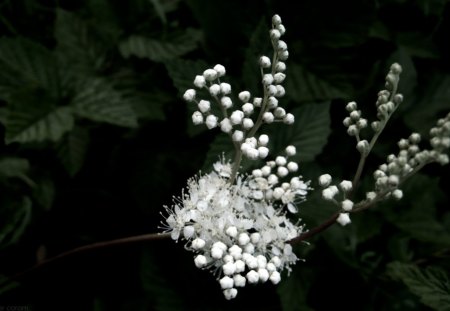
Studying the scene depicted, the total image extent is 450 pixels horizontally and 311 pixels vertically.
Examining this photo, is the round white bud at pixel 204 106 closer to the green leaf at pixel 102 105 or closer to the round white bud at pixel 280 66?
the round white bud at pixel 280 66

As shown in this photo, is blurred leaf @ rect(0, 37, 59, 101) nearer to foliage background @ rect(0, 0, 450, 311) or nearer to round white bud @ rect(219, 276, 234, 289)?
foliage background @ rect(0, 0, 450, 311)

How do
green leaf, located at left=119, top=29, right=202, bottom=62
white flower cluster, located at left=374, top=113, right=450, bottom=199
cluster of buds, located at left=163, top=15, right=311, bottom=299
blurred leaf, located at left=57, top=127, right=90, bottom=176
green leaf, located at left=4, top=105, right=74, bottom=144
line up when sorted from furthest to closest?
green leaf, located at left=119, top=29, right=202, bottom=62 < blurred leaf, located at left=57, top=127, right=90, bottom=176 < green leaf, located at left=4, top=105, right=74, bottom=144 < cluster of buds, located at left=163, top=15, right=311, bottom=299 < white flower cluster, located at left=374, top=113, right=450, bottom=199

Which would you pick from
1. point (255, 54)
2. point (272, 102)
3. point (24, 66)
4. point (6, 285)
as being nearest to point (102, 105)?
point (24, 66)

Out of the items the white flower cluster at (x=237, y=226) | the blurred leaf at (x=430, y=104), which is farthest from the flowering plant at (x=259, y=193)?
the blurred leaf at (x=430, y=104)

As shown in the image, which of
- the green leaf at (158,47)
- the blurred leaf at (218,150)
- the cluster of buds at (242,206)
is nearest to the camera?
the cluster of buds at (242,206)

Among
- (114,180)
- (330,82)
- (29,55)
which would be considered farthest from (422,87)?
(29,55)

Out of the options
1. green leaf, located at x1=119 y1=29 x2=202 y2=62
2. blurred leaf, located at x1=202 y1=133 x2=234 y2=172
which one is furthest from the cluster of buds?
green leaf, located at x1=119 y1=29 x2=202 y2=62
